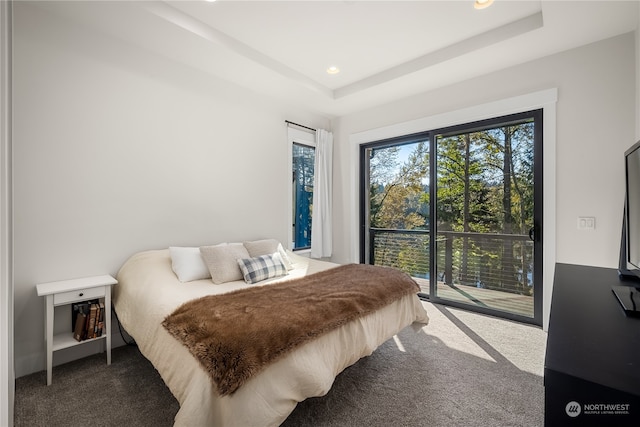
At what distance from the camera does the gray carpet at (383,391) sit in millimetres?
1642

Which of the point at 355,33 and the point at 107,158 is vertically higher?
the point at 355,33

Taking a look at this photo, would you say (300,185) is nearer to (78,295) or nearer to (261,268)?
(261,268)

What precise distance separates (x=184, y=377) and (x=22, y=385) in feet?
5.07

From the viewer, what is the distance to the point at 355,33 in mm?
2561

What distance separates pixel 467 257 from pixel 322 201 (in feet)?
6.55

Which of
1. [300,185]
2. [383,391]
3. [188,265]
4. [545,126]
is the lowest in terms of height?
[383,391]

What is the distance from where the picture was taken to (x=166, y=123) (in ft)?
9.18

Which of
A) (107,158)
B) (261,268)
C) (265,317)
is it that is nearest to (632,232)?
(265,317)

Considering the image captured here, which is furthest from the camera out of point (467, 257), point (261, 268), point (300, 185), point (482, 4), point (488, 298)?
point (300, 185)

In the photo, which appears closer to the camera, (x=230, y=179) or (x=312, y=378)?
(x=312, y=378)

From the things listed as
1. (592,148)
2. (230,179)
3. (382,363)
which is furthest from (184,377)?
(592,148)

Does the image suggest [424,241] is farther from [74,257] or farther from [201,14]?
[74,257]

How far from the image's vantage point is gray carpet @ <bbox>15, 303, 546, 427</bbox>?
164 cm

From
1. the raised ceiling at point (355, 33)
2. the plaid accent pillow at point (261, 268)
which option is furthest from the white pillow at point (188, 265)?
the raised ceiling at point (355, 33)
